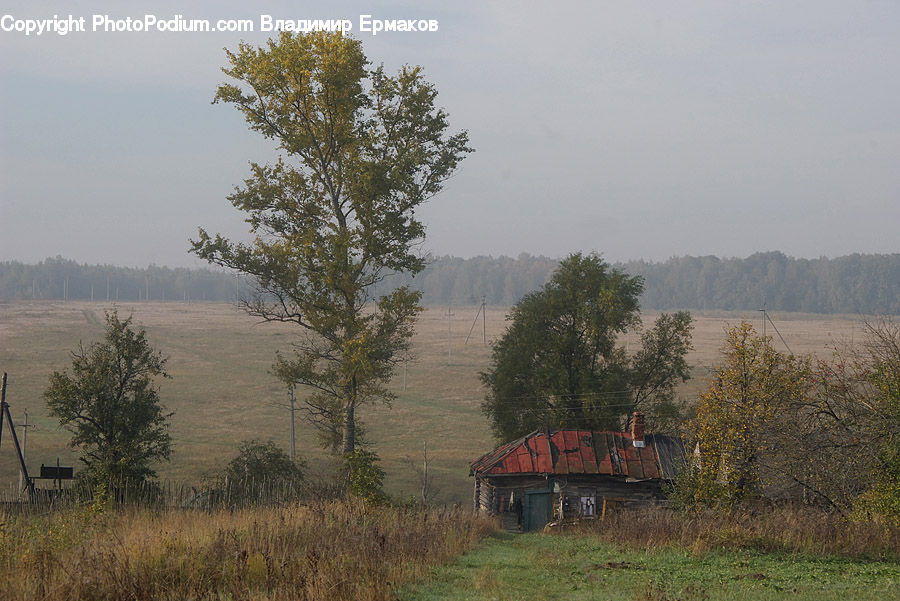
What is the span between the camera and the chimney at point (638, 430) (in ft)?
112

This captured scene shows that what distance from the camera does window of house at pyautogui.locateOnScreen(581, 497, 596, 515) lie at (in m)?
34.4

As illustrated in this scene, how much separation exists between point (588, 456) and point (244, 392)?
2316 inches

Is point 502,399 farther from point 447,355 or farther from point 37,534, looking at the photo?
point 447,355

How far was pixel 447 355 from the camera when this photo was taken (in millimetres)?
119125

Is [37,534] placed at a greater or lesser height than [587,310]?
lesser

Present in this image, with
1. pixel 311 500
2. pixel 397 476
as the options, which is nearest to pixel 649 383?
pixel 397 476

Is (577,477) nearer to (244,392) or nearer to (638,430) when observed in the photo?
(638,430)

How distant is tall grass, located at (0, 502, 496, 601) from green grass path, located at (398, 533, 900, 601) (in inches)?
33.6

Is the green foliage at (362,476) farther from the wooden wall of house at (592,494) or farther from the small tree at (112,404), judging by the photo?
the wooden wall of house at (592,494)

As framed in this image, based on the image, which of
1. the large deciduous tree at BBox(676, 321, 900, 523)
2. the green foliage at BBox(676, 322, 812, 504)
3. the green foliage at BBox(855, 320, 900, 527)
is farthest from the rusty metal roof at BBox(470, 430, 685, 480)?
the green foliage at BBox(855, 320, 900, 527)

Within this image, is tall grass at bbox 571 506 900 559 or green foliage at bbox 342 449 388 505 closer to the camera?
tall grass at bbox 571 506 900 559

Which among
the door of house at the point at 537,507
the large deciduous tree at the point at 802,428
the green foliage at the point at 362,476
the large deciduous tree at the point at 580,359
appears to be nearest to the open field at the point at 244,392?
the large deciduous tree at the point at 802,428

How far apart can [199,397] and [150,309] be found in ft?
386

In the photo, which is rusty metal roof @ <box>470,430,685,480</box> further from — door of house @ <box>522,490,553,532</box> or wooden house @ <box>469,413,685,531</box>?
door of house @ <box>522,490,553,532</box>
